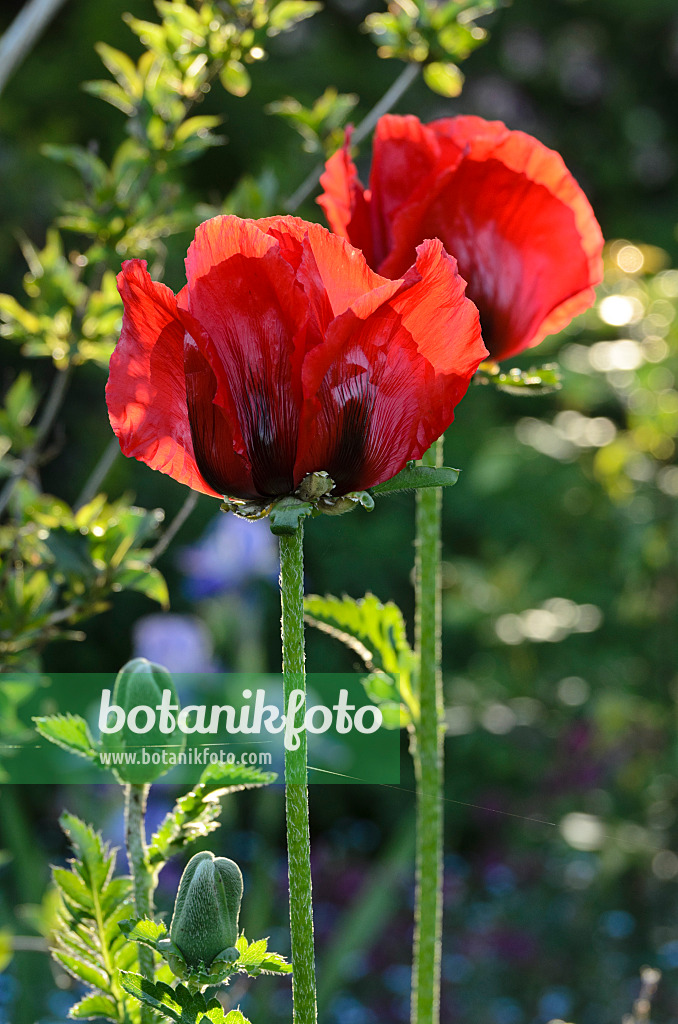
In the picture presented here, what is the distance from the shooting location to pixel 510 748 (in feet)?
6.65

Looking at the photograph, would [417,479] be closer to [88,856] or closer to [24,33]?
[88,856]

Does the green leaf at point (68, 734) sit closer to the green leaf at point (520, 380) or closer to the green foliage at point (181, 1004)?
the green foliage at point (181, 1004)

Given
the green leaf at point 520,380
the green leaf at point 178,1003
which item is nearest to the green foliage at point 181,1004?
the green leaf at point 178,1003

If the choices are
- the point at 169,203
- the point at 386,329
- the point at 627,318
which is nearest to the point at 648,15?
the point at 627,318

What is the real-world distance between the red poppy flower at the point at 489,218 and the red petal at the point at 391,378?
110 millimetres

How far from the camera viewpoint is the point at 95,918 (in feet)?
1.47

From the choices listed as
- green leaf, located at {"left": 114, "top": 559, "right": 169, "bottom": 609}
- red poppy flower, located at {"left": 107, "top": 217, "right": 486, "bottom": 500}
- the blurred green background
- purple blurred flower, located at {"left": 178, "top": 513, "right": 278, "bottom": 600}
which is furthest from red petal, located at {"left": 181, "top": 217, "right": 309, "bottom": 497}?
purple blurred flower, located at {"left": 178, "top": 513, "right": 278, "bottom": 600}

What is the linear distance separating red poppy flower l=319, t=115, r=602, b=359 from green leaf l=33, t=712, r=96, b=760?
0.23m

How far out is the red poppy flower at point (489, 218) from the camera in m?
0.48

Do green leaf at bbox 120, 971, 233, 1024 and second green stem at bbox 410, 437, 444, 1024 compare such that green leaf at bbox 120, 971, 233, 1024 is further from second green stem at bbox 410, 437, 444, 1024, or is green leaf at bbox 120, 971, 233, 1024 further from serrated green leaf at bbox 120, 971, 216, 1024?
second green stem at bbox 410, 437, 444, 1024

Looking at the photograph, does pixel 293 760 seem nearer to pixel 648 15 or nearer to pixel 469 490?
pixel 469 490

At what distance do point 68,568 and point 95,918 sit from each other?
180mm

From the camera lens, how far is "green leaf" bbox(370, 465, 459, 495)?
1.21 feet

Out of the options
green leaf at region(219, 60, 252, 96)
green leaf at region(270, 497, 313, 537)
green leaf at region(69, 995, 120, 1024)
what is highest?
green leaf at region(219, 60, 252, 96)
